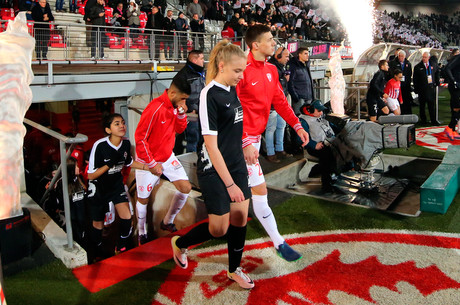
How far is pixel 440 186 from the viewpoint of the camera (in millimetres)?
4684

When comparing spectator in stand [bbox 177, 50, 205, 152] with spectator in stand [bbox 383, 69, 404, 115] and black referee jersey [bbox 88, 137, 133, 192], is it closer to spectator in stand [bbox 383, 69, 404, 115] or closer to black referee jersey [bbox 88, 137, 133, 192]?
black referee jersey [bbox 88, 137, 133, 192]

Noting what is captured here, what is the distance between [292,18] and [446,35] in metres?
33.9

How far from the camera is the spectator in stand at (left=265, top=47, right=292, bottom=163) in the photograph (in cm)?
718

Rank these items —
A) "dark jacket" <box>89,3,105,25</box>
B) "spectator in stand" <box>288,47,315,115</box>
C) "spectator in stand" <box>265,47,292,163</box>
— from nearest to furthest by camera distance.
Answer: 1. "spectator in stand" <box>265,47,292,163</box>
2. "spectator in stand" <box>288,47,315,115</box>
3. "dark jacket" <box>89,3,105,25</box>

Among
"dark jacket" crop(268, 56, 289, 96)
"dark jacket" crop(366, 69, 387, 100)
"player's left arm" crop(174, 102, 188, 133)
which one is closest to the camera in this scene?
"player's left arm" crop(174, 102, 188, 133)

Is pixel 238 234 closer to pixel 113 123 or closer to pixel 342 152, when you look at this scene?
pixel 113 123

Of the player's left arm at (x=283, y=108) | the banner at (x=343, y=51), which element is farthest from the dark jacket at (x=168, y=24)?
the player's left arm at (x=283, y=108)

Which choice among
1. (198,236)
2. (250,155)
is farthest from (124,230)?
(250,155)

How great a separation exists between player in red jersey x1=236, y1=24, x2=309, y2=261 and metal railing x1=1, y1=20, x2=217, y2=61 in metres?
5.16

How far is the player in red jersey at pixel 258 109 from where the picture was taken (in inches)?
148

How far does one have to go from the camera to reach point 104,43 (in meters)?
9.30

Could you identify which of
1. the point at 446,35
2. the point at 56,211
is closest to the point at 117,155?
the point at 56,211

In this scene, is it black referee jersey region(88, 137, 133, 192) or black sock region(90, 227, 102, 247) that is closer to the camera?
black referee jersey region(88, 137, 133, 192)

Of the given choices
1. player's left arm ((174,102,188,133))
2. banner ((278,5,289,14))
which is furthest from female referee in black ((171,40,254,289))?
banner ((278,5,289,14))
